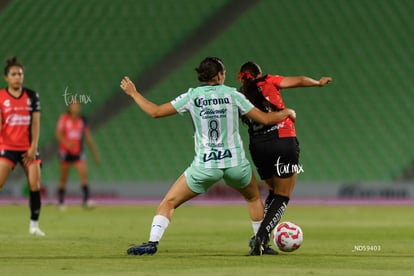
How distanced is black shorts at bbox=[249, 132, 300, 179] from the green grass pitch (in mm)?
849

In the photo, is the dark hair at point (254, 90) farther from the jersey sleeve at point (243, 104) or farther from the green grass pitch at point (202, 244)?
the green grass pitch at point (202, 244)

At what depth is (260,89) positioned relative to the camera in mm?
9492

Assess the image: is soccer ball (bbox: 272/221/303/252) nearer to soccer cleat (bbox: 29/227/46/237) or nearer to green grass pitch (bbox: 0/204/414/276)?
green grass pitch (bbox: 0/204/414/276)

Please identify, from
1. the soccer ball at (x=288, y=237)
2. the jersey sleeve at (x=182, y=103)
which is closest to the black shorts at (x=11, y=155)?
the jersey sleeve at (x=182, y=103)

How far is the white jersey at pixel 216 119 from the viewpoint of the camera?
9.02 m

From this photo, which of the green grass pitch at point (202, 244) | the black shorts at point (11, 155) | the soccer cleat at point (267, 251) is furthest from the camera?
the black shorts at point (11, 155)

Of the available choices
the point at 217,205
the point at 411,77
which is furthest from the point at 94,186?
the point at 411,77

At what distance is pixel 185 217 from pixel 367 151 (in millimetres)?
7493

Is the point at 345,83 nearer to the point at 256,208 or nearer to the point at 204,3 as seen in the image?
the point at 204,3

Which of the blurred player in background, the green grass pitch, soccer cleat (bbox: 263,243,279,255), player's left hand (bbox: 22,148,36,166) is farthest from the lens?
the blurred player in background

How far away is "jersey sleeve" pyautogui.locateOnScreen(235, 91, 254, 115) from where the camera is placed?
899cm

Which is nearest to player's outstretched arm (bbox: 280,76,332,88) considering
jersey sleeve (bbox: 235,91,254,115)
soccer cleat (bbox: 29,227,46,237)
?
jersey sleeve (bbox: 235,91,254,115)

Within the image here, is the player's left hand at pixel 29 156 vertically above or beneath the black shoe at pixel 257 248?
above

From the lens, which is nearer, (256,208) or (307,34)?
(256,208)
